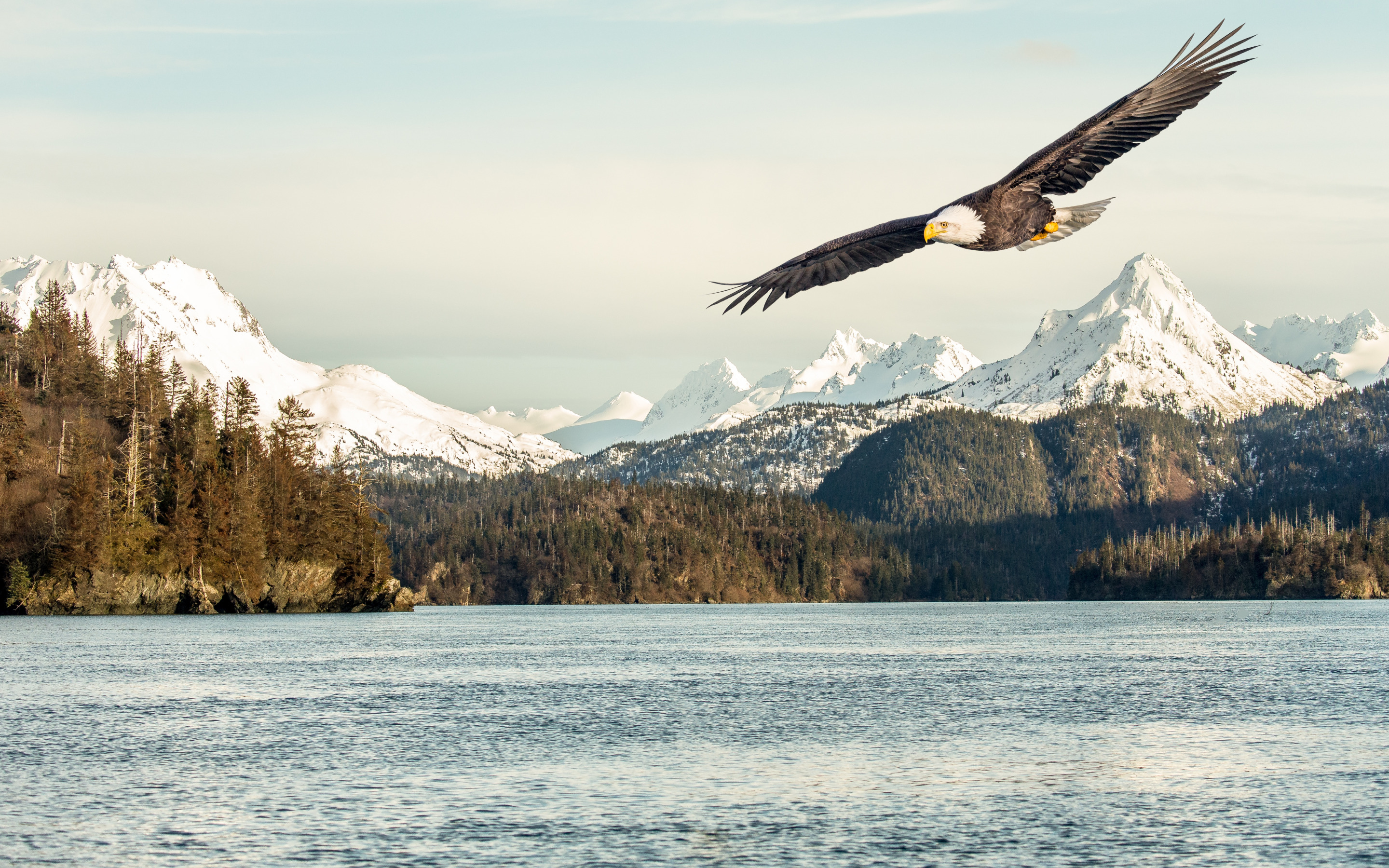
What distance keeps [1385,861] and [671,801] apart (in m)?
14.5

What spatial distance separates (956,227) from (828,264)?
3155 mm

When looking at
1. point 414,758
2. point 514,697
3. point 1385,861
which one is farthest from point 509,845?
point 514,697

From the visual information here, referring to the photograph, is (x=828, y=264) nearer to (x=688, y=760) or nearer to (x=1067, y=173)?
(x=1067, y=173)

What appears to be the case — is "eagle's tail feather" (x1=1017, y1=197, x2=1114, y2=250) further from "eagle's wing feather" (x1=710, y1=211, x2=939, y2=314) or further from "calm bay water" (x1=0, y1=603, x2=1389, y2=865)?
"calm bay water" (x1=0, y1=603, x2=1389, y2=865)

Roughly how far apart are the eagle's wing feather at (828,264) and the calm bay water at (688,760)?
10.8 metres

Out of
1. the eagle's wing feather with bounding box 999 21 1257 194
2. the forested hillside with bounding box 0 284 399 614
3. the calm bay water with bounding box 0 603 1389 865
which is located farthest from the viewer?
the forested hillside with bounding box 0 284 399 614

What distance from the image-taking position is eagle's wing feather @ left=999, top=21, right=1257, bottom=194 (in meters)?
18.8

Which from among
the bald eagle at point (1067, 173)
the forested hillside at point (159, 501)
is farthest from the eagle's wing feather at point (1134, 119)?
the forested hillside at point (159, 501)

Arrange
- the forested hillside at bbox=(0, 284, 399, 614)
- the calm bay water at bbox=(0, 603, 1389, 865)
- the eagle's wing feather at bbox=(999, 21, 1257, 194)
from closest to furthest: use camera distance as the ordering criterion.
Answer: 1. the eagle's wing feather at bbox=(999, 21, 1257, 194)
2. the calm bay water at bbox=(0, 603, 1389, 865)
3. the forested hillside at bbox=(0, 284, 399, 614)

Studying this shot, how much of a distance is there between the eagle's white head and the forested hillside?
108456mm

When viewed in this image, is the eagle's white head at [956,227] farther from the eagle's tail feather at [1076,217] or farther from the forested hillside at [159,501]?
the forested hillside at [159,501]

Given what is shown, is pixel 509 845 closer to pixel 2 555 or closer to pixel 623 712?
pixel 623 712

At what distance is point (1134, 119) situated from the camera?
63.0 feet

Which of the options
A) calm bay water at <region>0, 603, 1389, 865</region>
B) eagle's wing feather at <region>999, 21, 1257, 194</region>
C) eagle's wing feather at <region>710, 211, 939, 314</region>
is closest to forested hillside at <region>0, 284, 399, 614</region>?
calm bay water at <region>0, 603, 1389, 865</region>
